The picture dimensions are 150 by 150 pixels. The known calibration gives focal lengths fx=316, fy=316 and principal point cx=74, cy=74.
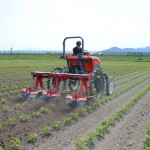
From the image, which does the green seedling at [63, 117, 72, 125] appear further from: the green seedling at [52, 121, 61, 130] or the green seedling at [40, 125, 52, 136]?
the green seedling at [40, 125, 52, 136]

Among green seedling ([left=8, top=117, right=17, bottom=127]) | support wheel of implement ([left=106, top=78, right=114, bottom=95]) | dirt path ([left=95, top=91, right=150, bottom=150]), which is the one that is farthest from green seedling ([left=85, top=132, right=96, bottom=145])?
support wheel of implement ([left=106, top=78, right=114, bottom=95])

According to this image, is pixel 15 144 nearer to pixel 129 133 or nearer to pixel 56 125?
pixel 56 125

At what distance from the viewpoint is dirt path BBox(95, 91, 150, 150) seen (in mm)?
6764


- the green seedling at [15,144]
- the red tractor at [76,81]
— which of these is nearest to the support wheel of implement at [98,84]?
the red tractor at [76,81]

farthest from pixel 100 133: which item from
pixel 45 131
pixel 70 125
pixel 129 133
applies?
pixel 45 131

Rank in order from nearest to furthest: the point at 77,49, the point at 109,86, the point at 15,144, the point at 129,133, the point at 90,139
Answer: the point at 15,144 < the point at 90,139 < the point at 129,133 < the point at 77,49 < the point at 109,86

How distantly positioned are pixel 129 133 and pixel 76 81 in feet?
16.8

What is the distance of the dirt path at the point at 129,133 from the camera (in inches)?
266

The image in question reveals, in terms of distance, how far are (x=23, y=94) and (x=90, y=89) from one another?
2475mm

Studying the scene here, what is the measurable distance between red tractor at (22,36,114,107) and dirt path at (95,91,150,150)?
172cm

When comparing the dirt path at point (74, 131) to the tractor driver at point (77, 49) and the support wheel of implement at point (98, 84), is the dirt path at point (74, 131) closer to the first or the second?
the support wheel of implement at point (98, 84)

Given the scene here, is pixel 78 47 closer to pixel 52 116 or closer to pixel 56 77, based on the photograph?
pixel 56 77

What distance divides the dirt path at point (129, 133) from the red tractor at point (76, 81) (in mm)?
1725

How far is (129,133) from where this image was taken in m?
7.82
